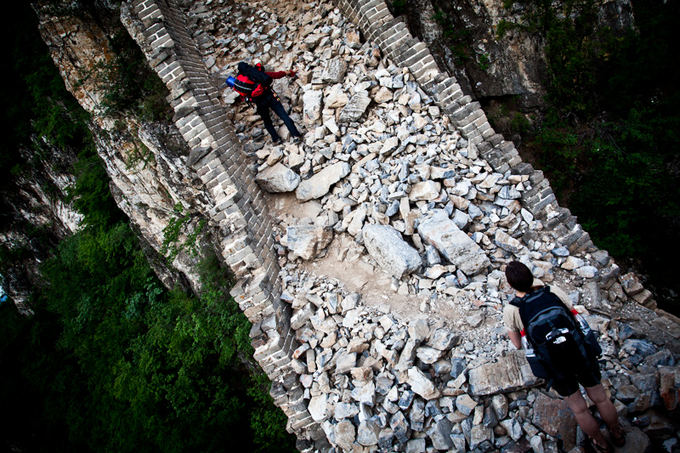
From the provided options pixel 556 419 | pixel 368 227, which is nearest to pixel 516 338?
pixel 556 419

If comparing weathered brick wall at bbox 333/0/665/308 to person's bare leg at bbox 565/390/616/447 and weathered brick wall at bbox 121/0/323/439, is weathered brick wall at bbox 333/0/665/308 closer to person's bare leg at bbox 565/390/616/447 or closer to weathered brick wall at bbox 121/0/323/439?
person's bare leg at bbox 565/390/616/447

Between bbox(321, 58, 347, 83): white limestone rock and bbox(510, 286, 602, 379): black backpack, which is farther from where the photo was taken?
bbox(321, 58, 347, 83): white limestone rock

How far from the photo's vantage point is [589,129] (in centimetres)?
586

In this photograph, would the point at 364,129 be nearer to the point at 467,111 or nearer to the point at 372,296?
the point at 467,111

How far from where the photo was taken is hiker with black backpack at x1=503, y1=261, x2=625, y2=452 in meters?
2.16

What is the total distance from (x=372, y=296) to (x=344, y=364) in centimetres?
83

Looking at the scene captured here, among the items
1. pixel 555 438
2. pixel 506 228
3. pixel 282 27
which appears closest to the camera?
pixel 555 438

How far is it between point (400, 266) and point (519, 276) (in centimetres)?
160

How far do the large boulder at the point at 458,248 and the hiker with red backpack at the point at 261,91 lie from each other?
2.53 meters

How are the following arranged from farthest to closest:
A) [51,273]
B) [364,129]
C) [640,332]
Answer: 1. [51,273]
2. [364,129]
3. [640,332]

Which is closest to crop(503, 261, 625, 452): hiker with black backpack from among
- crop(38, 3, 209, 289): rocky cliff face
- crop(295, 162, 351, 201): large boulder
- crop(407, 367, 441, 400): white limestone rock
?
crop(407, 367, 441, 400): white limestone rock

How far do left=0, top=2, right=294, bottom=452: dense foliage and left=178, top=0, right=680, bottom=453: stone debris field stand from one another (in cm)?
180

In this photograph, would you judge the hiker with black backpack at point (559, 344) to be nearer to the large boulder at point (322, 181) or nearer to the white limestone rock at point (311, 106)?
the large boulder at point (322, 181)

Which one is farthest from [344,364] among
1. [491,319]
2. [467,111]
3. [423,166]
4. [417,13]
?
[417,13]
